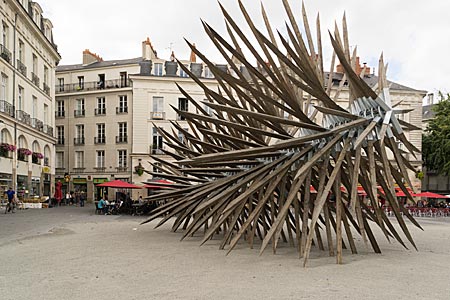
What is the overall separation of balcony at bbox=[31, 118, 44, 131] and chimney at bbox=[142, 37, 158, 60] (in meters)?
12.6

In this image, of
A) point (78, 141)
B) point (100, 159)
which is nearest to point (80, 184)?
point (100, 159)

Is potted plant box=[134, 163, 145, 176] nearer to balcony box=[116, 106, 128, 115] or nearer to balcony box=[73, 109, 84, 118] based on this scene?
balcony box=[116, 106, 128, 115]

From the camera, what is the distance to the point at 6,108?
27266 millimetres

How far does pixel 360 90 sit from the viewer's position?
8773mm

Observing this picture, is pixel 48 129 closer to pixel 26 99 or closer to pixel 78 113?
pixel 26 99

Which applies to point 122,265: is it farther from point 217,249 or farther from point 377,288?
point 377,288

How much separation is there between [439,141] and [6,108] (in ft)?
123

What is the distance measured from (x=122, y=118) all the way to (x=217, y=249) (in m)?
33.9

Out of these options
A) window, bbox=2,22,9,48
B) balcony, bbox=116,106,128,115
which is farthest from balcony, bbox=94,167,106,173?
window, bbox=2,22,9,48

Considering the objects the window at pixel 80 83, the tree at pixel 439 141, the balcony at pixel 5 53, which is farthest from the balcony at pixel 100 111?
the tree at pixel 439 141

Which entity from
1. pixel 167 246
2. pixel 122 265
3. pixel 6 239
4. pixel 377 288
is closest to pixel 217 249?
pixel 167 246

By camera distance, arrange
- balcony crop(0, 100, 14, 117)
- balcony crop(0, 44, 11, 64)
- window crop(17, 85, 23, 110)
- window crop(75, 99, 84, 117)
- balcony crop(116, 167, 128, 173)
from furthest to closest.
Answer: window crop(75, 99, 84, 117)
balcony crop(116, 167, 128, 173)
window crop(17, 85, 23, 110)
balcony crop(0, 44, 11, 64)
balcony crop(0, 100, 14, 117)

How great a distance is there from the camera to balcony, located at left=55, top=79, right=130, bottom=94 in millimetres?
43822

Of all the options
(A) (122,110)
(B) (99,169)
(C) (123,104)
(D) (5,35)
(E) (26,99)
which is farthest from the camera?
(B) (99,169)
